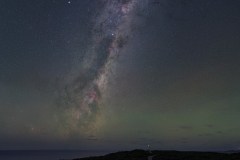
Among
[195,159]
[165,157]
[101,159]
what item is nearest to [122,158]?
[101,159]

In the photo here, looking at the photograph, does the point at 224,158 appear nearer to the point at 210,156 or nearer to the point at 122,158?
the point at 210,156

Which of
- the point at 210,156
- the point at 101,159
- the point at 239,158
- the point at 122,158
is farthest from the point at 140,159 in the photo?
the point at 239,158

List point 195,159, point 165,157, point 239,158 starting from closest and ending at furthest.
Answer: point 239,158
point 195,159
point 165,157

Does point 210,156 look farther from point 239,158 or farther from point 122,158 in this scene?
point 122,158

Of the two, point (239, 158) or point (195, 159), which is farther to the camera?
point (195, 159)

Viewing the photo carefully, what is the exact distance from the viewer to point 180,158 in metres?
74.8

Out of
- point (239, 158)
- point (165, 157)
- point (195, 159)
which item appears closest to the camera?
point (239, 158)

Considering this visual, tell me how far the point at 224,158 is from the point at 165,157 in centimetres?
1439

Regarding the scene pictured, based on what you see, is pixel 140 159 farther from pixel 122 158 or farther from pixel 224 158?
pixel 224 158

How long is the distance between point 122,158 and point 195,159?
18624 millimetres

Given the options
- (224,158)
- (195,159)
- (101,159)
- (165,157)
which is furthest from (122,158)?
(224,158)

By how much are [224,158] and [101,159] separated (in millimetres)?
30447

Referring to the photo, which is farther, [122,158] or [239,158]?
[122,158]

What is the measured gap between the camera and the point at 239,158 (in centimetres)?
6762
